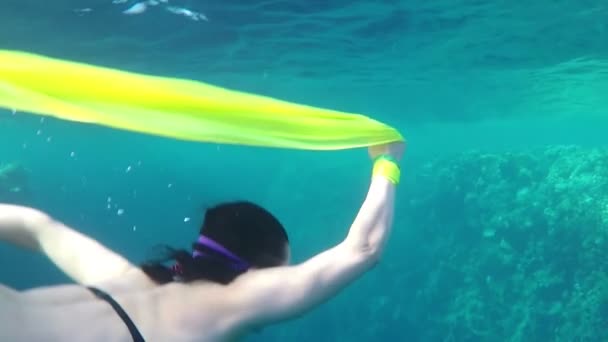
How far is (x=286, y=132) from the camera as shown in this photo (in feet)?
13.7

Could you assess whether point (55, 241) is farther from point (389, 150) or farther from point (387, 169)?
point (389, 150)

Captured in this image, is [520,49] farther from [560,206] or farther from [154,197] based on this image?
[154,197]

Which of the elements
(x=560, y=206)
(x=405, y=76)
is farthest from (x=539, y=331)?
(x=405, y=76)

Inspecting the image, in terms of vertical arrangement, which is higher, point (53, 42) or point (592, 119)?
point (53, 42)

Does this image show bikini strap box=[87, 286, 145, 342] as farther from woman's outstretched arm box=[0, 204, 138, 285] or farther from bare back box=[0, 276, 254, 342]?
woman's outstretched arm box=[0, 204, 138, 285]

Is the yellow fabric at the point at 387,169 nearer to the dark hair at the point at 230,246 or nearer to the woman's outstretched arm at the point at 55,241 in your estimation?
the dark hair at the point at 230,246

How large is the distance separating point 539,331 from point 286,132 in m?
15.7

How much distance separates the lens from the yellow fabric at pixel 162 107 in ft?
11.0

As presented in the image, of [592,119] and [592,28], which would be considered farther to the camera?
[592,119]

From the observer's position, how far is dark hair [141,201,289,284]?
3307 mm

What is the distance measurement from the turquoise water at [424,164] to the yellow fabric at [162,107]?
1152 cm

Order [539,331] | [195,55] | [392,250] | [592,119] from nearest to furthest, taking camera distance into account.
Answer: [539,331]
[195,55]
[392,250]
[592,119]

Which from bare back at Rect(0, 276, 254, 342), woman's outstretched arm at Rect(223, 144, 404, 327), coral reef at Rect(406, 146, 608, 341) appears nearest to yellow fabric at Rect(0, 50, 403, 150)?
woman's outstretched arm at Rect(223, 144, 404, 327)

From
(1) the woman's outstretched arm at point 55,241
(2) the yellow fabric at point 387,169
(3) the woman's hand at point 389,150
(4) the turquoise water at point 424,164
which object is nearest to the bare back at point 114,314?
(1) the woman's outstretched arm at point 55,241
